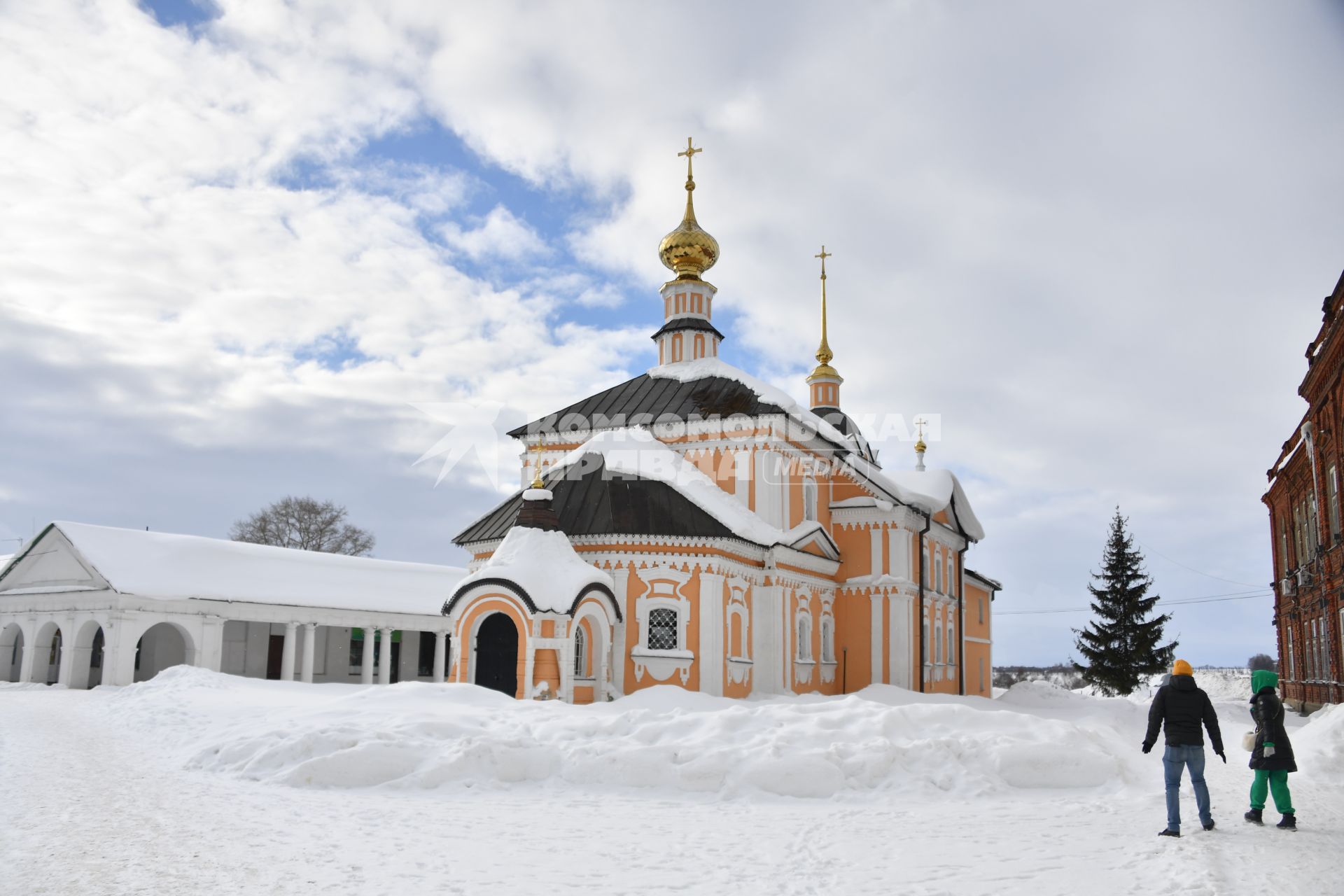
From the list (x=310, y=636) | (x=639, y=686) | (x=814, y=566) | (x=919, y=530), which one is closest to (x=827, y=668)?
(x=814, y=566)

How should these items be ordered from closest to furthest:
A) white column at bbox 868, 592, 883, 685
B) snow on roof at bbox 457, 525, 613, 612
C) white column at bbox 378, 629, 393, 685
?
snow on roof at bbox 457, 525, 613, 612
white column at bbox 868, 592, 883, 685
white column at bbox 378, 629, 393, 685

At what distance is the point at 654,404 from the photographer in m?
28.0

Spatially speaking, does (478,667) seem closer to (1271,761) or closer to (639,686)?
(639,686)

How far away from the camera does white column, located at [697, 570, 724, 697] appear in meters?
22.2

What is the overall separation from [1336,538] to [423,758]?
20.6 metres

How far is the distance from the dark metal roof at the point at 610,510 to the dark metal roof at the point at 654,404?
3.45 meters

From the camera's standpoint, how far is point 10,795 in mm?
10180

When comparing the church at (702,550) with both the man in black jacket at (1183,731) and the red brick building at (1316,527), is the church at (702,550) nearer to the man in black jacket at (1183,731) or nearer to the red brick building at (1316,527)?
the red brick building at (1316,527)

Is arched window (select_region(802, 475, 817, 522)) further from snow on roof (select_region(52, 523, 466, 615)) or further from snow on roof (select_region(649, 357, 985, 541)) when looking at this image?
snow on roof (select_region(52, 523, 466, 615))

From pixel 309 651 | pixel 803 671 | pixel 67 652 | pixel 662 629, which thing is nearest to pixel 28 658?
pixel 67 652

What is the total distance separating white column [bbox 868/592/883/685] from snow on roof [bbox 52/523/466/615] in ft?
50.6

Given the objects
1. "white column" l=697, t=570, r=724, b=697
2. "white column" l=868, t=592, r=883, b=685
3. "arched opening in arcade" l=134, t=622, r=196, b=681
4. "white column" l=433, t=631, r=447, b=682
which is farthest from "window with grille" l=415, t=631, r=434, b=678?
"white column" l=697, t=570, r=724, b=697

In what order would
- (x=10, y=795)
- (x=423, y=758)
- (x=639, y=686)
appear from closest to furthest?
1. (x=10, y=795)
2. (x=423, y=758)
3. (x=639, y=686)

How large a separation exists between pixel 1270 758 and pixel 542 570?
13.8m
